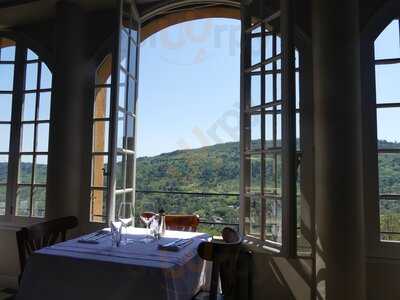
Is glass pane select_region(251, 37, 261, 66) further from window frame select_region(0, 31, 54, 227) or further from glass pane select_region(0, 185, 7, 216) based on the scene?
glass pane select_region(0, 185, 7, 216)

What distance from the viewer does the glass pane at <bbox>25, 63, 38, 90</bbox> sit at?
3.38 metres

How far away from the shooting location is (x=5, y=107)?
3.45 metres

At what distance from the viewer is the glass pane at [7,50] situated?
3496mm

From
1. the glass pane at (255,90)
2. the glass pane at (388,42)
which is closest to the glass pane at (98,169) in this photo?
the glass pane at (255,90)

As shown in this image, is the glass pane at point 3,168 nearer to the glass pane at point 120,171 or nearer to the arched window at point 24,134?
the arched window at point 24,134

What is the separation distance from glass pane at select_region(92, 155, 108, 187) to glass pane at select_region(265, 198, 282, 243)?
1.65 meters

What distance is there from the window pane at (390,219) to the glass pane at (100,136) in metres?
2.45

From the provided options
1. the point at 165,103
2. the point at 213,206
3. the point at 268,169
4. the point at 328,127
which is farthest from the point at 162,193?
the point at 328,127

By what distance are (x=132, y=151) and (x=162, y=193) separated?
124 cm

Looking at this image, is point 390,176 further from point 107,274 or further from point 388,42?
point 107,274

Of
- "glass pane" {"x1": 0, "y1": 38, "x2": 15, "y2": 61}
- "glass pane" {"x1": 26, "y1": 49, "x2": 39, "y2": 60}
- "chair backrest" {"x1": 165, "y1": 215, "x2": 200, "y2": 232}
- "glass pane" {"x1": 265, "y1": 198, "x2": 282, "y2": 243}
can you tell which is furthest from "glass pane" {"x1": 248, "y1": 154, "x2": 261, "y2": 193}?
"glass pane" {"x1": 0, "y1": 38, "x2": 15, "y2": 61}

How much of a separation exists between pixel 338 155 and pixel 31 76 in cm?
316

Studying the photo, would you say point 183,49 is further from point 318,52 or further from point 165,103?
point 318,52

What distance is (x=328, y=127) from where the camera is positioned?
202cm
